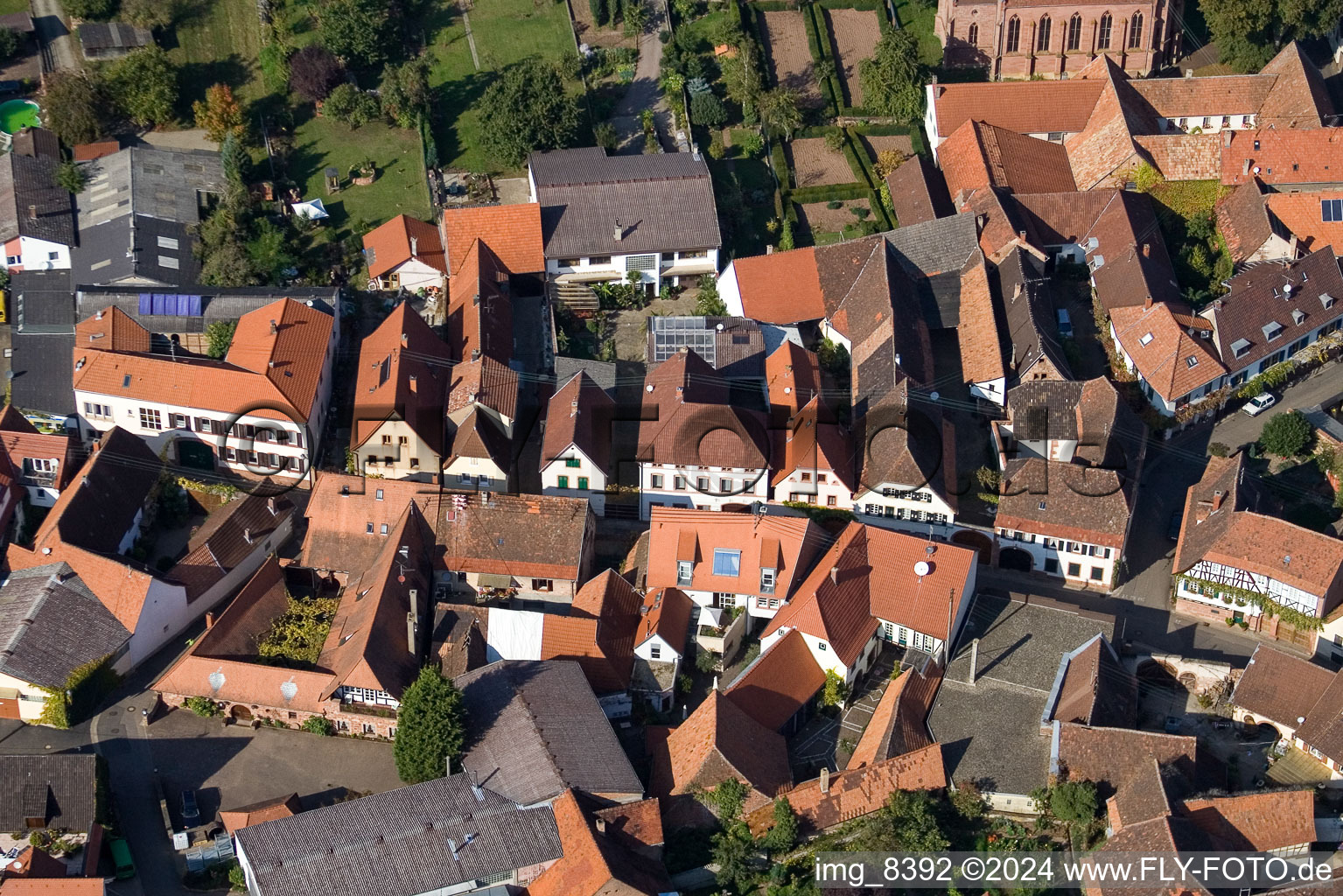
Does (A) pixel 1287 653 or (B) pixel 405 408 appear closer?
(A) pixel 1287 653

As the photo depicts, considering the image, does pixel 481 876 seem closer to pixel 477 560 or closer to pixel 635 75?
pixel 477 560

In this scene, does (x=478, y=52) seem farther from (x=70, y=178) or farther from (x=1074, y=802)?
(x=1074, y=802)

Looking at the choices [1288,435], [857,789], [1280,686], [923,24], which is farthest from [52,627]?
[923,24]

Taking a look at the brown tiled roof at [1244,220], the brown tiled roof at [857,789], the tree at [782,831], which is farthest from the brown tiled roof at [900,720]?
the brown tiled roof at [1244,220]

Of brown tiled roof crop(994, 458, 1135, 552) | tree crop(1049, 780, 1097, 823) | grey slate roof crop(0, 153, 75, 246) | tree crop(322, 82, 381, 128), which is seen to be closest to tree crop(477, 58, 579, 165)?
tree crop(322, 82, 381, 128)

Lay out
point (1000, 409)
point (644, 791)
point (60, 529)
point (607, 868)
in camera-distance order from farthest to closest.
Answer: point (1000, 409), point (60, 529), point (644, 791), point (607, 868)

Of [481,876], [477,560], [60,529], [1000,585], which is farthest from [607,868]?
[60,529]

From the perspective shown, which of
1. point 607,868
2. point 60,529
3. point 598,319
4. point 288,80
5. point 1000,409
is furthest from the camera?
point 288,80
